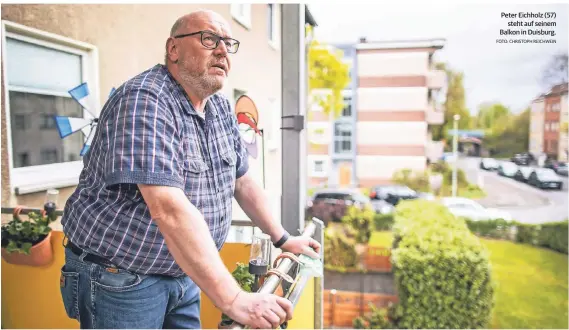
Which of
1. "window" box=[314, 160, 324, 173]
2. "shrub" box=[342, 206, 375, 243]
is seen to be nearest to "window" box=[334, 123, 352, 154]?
"window" box=[314, 160, 324, 173]

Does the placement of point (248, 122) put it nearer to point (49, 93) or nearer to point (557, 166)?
point (49, 93)

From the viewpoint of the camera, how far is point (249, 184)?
1598 millimetres

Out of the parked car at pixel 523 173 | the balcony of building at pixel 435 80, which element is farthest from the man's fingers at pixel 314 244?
the balcony of building at pixel 435 80

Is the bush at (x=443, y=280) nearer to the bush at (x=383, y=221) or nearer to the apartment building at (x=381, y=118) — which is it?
the bush at (x=383, y=221)

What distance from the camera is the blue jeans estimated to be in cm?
126

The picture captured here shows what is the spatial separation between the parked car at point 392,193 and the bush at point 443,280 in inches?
459

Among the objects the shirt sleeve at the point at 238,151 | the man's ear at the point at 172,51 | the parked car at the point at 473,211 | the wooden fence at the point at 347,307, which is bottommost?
the wooden fence at the point at 347,307

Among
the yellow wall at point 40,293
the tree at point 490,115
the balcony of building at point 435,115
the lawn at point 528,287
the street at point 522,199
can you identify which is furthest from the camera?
the balcony of building at point 435,115

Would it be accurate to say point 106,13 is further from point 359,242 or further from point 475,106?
point 475,106

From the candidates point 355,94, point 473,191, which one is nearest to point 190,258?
point 473,191

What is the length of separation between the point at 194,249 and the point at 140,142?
10.5 inches

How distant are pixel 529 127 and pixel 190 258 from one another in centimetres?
1320

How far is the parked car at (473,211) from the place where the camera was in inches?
533

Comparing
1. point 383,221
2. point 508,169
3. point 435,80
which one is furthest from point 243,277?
point 435,80
